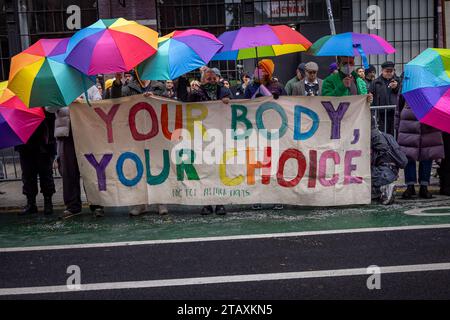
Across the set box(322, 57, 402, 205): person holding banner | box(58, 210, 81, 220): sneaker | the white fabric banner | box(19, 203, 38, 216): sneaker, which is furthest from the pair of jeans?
box(19, 203, 38, 216): sneaker

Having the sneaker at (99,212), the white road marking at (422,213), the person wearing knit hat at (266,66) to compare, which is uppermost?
the person wearing knit hat at (266,66)

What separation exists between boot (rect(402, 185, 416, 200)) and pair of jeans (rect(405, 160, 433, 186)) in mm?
57

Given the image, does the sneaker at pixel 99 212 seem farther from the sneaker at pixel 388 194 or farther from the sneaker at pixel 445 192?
the sneaker at pixel 445 192

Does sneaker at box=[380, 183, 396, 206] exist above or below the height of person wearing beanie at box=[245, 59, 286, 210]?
below

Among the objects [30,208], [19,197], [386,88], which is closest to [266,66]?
[386,88]

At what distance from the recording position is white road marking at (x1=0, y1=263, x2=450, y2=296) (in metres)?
5.38

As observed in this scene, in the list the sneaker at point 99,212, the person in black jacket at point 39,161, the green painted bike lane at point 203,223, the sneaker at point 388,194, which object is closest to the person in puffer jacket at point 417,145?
the green painted bike lane at point 203,223

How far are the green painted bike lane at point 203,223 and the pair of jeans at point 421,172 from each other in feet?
1.04

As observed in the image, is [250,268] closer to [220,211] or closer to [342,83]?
[220,211]

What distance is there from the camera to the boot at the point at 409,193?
345 inches

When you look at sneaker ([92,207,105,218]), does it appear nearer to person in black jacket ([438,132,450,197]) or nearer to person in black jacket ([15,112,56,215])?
person in black jacket ([15,112,56,215])

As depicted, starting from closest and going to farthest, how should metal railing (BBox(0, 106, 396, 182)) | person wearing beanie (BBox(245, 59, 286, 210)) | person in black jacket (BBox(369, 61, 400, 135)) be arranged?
person wearing beanie (BBox(245, 59, 286, 210)) < metal railing (BBox(0, 106, 396, 182)) < person in black jacket (BBox(369, 61, 400, 135))

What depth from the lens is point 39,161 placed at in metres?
8.79
